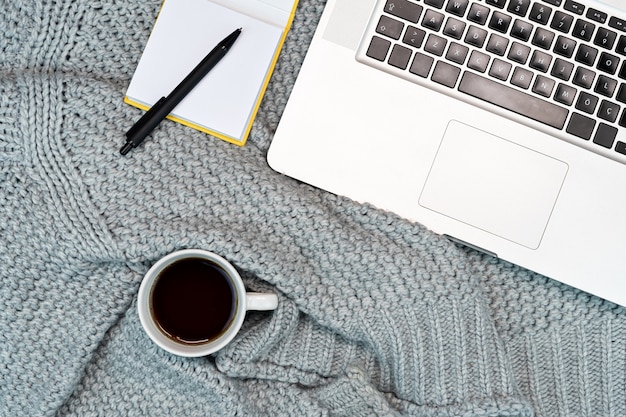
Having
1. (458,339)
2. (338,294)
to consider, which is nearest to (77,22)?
(338,294)

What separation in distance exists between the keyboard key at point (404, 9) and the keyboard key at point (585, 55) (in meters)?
0.17

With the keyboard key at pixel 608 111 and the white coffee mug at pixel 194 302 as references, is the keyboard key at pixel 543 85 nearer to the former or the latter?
the keyboard key at pixel 608 111

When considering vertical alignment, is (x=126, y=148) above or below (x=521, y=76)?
below

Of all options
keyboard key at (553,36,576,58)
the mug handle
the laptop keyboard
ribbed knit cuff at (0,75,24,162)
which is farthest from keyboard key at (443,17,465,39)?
ribbed knit cuff at (0,75,24,162)

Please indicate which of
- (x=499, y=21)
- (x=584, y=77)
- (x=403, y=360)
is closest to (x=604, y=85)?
(x=584, y=77)

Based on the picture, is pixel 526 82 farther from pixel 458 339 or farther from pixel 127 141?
pixel 127 141

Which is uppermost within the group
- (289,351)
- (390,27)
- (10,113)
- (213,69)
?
(390,27)

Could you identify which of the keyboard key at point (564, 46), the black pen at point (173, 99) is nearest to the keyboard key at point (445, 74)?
the keyboard key at point (564, 46)

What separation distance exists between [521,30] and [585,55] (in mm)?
72

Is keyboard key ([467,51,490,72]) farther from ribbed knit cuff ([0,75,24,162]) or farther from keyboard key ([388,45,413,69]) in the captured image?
ribbed knit cuff ([0,75,24,162])

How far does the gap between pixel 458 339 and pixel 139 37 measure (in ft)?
1.63

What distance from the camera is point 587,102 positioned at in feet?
2.29

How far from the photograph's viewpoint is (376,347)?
0.75m

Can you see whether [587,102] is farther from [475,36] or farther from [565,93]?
[475,36]
